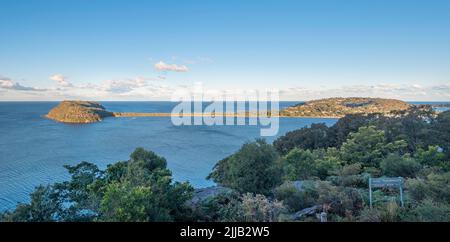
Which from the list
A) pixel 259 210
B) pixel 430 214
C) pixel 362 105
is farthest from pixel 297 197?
pixel 362 105

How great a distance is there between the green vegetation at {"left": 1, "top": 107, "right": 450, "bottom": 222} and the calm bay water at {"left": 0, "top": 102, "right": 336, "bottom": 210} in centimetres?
583

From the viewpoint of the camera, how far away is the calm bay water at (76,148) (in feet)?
60.0

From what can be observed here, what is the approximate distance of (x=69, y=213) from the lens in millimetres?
5145

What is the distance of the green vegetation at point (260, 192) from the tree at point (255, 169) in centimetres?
2

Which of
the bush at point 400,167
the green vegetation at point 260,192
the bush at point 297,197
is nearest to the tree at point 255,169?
the green vegetation at point 260,192

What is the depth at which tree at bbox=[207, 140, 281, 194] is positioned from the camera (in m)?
7.33

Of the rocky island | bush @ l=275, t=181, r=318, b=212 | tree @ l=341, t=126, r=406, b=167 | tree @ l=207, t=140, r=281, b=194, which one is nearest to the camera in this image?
bush @ l=275, t=181, r=318, b=212

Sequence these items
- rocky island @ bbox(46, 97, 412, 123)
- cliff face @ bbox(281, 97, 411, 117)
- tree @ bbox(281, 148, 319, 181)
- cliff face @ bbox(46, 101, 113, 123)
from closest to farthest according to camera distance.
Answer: tree @ bbox(281, 148, 319, 181), cliff face @ bbox(281, 97, 411, 117), rocky island @ bbox(46, 97, 412, 123), cliff face @ bbox(46, 101, 113, 123)

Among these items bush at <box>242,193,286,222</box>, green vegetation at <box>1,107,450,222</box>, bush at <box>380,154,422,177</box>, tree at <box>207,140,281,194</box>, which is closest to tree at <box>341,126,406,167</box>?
green vegetation at <box>1,107,450,222</box>

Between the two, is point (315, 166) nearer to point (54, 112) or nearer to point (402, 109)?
point (402, 109)

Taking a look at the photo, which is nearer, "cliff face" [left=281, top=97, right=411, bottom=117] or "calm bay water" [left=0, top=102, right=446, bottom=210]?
"calm bay water" [left=0, top=102, right=446, bottom=210]

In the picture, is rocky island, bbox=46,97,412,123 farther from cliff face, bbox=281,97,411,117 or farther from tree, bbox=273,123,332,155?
tree, bbox=273,123,332,155
